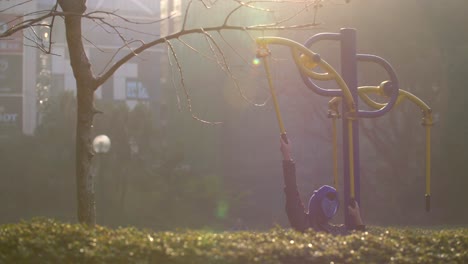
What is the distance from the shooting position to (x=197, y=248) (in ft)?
19.8

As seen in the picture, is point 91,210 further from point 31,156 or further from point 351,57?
point 31,156

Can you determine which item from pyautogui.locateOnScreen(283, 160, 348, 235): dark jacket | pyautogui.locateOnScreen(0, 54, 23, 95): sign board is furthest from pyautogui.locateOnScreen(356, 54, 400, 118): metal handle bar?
pyautogui.locateOnScreen(0, 54, 23, 95): sign board

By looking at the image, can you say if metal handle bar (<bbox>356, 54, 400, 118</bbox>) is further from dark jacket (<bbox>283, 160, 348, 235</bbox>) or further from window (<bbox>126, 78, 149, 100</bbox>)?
window (<bbox>126, 78, 149, 100</bbox>)

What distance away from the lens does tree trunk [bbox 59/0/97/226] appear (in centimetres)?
883

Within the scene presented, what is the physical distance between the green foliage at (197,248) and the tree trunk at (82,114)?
2.10m

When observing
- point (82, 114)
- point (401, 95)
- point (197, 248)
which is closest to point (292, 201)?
point (82, 114)

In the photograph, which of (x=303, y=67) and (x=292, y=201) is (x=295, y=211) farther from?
(x=303, y=67)

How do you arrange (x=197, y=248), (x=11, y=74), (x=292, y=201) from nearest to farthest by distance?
1. (x=197, y=248)
2. (x=292, y=201)
3. (x=11, y=74)

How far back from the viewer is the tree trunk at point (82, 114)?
8.83 meters

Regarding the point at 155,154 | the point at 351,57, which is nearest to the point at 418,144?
the point at 155,154

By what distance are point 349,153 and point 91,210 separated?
3.55 m

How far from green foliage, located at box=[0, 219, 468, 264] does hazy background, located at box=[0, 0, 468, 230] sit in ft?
72.6

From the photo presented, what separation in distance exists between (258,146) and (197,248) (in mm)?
34374

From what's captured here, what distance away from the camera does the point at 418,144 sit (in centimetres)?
3375
